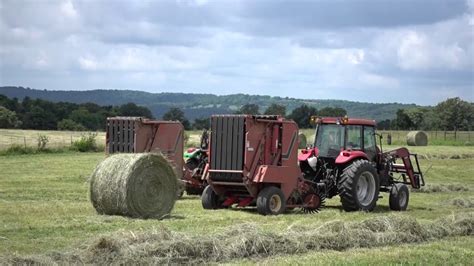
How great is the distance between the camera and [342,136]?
1730cm

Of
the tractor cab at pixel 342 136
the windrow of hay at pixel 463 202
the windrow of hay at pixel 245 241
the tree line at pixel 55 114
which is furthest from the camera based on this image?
the tree line at pixel 55 114

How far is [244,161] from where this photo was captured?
50.9 ft

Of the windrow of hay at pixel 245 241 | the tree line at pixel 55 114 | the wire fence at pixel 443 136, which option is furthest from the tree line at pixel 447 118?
the windrow of hay at pixel 245 241

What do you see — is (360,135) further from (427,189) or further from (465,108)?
(465,108)

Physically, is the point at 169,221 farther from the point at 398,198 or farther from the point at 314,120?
the point at 398,198

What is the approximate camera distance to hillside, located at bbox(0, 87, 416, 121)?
122 m

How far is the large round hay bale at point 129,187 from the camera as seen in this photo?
534 inches

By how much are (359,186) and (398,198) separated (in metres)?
1.17

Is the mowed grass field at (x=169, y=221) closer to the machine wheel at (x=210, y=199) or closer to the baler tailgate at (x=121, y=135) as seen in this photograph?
the machine wheel at (x=210, y=199)

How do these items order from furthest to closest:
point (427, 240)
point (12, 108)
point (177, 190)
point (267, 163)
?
point (12, 108)
point (267, 163)
point (177, 190)
point (427, 240)

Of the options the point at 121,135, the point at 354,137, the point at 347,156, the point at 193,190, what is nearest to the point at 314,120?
the point at 354,137

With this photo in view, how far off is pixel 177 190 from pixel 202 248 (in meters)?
5.52

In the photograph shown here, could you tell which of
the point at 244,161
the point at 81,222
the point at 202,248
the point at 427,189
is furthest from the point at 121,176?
the point at 427,189

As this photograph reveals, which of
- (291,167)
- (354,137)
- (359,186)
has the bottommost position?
(359,186)
